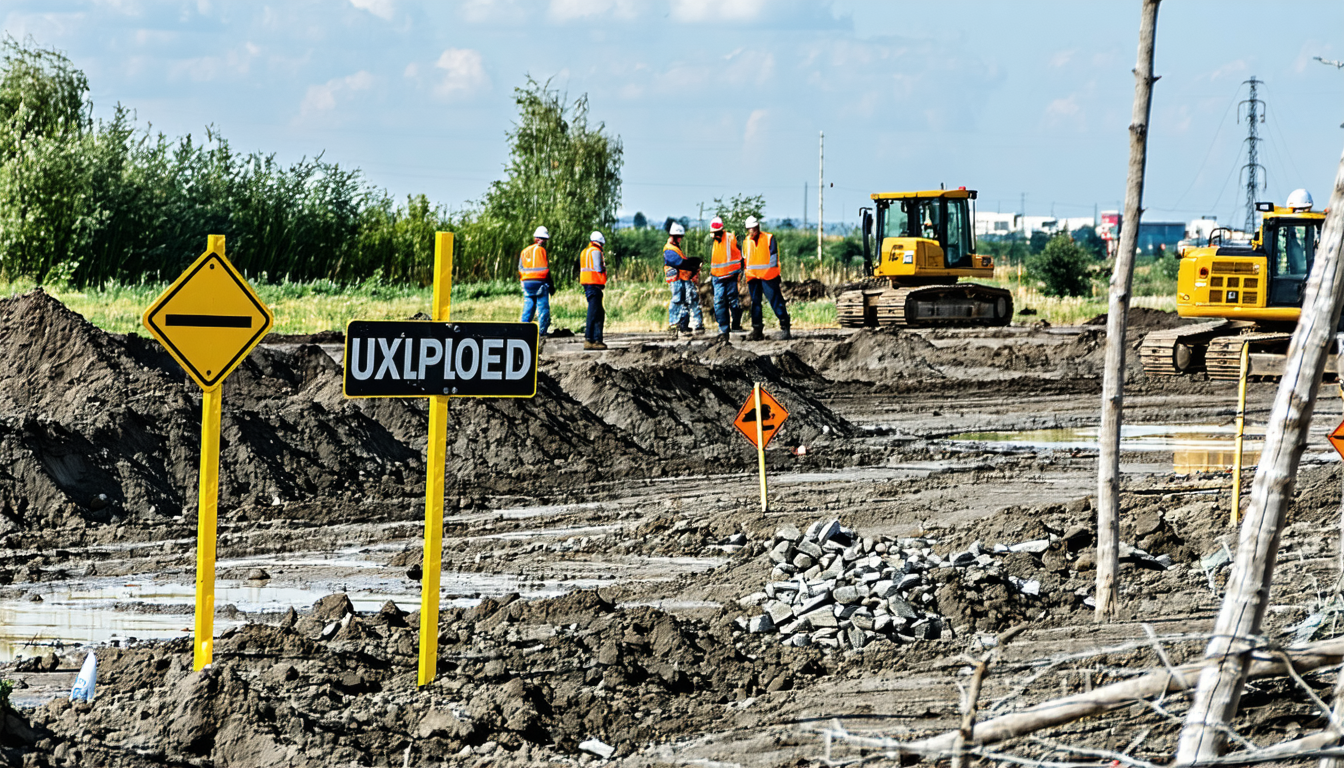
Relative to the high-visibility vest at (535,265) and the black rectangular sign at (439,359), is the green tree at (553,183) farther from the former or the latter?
the black rectangular sign at (439,359)

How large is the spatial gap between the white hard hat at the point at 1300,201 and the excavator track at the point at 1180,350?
95.9 inches

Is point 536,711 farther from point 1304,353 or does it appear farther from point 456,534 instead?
point 456,534

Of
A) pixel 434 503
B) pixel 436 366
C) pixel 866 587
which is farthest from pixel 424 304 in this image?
pixel 436 366

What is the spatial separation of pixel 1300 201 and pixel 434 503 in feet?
61.8

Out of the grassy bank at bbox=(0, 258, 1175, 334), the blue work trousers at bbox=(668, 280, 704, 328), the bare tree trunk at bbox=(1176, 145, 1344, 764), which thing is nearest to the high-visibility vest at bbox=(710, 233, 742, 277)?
the blue work trousers at bbox=(668, 280, 704, 328)

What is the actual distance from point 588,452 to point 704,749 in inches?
372

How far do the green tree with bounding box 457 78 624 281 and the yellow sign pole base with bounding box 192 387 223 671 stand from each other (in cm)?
4165

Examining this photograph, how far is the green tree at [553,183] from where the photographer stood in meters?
49.2

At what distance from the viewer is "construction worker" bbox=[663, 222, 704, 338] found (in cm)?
2645

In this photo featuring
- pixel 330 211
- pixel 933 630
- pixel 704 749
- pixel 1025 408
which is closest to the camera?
pixel 704 749

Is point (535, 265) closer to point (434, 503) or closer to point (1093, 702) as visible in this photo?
point (434, 503)

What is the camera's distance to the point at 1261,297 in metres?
22.2

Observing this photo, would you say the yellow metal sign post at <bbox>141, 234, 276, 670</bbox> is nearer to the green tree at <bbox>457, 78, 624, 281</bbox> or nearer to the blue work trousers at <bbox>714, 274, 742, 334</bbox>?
the blue work trousers at <bbox>714, 274, 742, 334</bbox>

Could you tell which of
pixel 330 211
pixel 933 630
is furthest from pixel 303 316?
pixel 933 630
